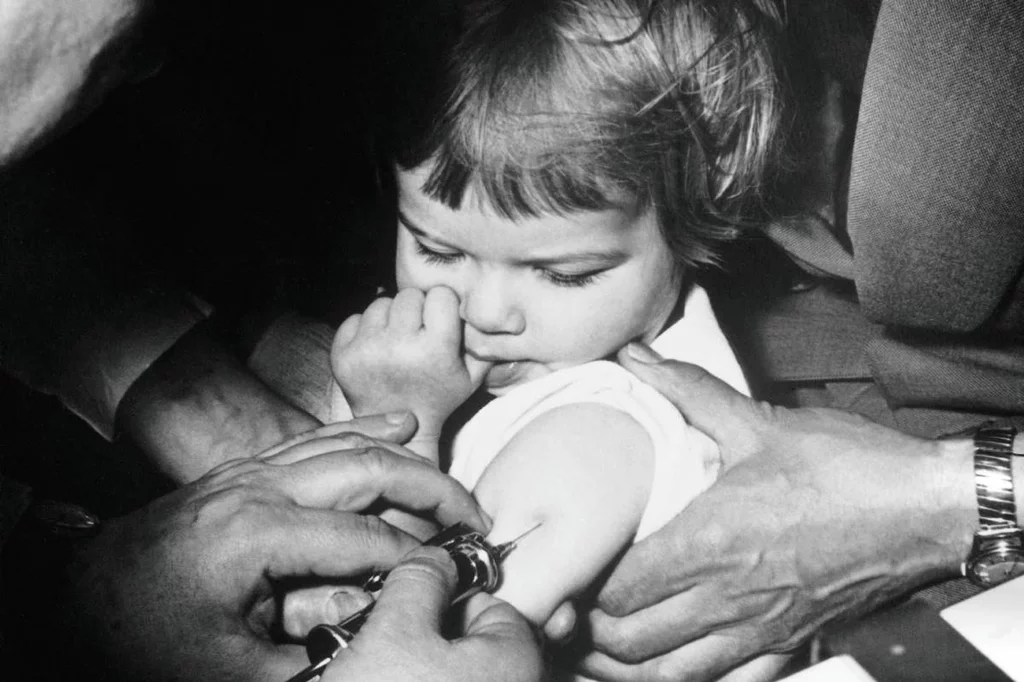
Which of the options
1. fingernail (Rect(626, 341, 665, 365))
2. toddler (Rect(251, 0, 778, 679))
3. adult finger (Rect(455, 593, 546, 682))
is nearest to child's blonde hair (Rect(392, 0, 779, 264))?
toddler (Rect(251, 0, 778, 679))

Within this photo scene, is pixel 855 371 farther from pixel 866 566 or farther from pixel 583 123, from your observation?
pixel 583 123

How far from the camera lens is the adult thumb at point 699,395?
20.9 inches

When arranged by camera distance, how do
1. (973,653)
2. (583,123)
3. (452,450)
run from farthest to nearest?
(452,450) < (583,123) < (973,653)

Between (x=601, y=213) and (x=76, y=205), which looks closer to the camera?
(x=601, y=213)

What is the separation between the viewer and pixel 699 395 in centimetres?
53

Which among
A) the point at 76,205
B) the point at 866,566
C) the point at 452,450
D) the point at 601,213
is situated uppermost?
the point at 76,205

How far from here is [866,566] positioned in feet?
1.71

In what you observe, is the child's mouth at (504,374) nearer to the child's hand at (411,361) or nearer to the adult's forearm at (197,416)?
the child's hand at (411,361)

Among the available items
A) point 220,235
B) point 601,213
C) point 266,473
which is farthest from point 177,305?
point 601,213

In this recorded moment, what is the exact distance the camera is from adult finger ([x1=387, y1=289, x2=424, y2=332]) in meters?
0.51

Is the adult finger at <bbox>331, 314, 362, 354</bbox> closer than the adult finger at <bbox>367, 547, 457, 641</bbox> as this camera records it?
No

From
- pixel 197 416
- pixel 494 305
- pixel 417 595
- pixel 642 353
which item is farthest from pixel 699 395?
pixel 197 416

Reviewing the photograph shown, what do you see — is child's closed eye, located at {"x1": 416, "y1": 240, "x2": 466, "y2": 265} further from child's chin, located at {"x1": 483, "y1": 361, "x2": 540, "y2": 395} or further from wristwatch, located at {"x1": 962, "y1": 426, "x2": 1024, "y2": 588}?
wristwatch, located at {"x1": 962, "y1": 426, "x2": 1024, "y2": 588}

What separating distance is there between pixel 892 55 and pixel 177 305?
49cm
